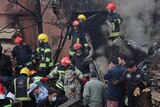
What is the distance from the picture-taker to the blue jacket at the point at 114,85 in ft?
33.3

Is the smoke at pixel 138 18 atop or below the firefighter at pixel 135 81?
atop

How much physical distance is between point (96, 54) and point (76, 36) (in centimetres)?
103

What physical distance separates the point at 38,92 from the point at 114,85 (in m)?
1.95

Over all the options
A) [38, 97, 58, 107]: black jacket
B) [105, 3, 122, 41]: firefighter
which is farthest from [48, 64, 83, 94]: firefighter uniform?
[105, 3, 122, 41]: firefighter

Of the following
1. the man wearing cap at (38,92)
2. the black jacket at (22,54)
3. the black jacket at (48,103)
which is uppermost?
the black jacket at (22,54)

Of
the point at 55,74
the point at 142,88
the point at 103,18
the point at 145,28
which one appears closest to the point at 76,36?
the point at 103,18

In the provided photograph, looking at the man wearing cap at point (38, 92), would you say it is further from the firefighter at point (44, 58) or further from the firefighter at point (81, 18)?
the firefighter at point (81, 18)

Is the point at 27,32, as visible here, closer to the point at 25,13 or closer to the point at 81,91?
the point at 25,13

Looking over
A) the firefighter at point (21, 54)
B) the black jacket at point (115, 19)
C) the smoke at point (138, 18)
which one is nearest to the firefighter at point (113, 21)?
the black jacket at point (115, 19)

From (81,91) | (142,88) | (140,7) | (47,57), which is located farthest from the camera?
(140,7)

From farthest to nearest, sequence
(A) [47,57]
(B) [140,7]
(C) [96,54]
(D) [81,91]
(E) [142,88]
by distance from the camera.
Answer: (B) [140,7] < (C) [96,54] < (A) [47,57] < (D) [81,91] < (E) [142,88]

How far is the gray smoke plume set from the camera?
16.6 meters

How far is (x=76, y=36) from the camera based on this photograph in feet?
46.4

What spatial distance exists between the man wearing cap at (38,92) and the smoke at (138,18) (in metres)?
7.17
